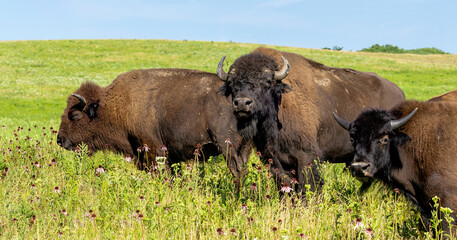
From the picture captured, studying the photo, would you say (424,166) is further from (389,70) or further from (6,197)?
(389,70)

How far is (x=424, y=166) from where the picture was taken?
5.71m

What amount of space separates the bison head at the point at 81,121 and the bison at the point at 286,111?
3735 millimetres

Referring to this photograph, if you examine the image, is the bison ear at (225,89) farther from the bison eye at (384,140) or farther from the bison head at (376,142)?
the bison eye at (384,140)

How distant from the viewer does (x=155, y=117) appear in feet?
29.7

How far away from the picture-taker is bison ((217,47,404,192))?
7.22m

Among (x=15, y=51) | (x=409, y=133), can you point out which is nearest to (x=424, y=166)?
(x=409, y=133)

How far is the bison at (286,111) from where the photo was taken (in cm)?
722

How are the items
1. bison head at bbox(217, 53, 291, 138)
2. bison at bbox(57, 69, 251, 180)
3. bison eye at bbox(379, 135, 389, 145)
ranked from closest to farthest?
1. bison eye at bbox(379, 135, 389, 145)
2. bison head at bbox(217, 53, 291, 138)
3. bison at bbox(57, 69, 251, 180)

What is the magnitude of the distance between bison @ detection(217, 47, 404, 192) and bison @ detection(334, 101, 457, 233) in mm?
1169

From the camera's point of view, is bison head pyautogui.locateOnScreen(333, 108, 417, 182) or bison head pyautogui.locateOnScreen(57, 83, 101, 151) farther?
bison head pyautogui.locateOnScreen(57, 83, 101, 151)

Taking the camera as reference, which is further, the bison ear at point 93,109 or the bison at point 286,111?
the bison ear at point 93,109

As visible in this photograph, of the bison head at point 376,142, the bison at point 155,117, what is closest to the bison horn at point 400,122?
the bison head at point 376,142

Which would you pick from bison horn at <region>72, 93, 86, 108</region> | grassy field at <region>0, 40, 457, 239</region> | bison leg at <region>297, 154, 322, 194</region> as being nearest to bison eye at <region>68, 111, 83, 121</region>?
bison horn at <region>72, 93, 86, 108</region>

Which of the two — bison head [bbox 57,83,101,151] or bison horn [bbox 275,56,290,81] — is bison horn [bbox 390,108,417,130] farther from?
bison head [bbox 57,83,101,151]
